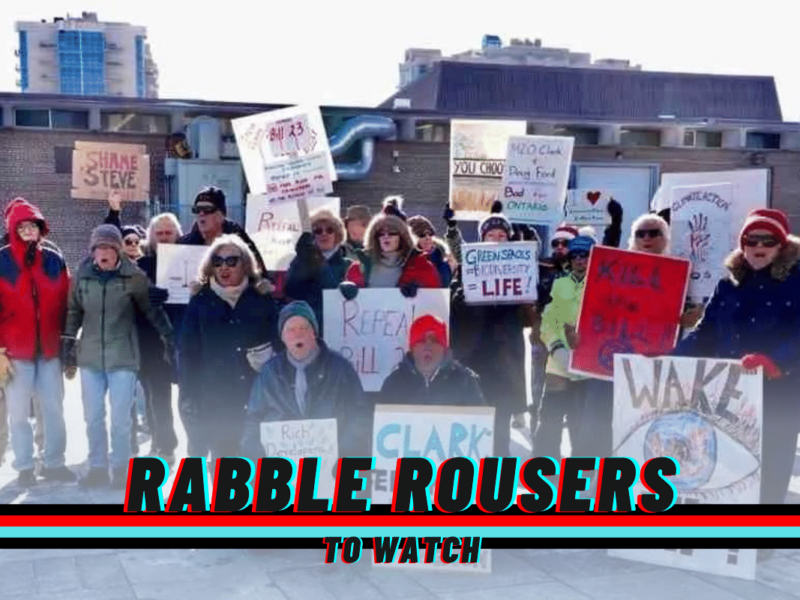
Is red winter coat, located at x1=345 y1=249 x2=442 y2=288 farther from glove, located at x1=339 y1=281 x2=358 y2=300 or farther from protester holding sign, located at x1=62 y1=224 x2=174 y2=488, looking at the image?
protester holding sign, located at x1=62 y1=224 x2=174 y2=488

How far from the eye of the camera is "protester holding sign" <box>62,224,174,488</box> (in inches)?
244

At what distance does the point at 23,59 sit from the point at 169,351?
95.0 meters

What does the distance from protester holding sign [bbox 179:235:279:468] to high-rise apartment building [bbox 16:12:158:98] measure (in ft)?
296

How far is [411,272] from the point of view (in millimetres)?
6004

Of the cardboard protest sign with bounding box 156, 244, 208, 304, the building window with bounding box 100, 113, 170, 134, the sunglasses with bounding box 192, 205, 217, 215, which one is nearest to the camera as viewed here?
the sunglasses with bounding box 192, 205, 217, 215

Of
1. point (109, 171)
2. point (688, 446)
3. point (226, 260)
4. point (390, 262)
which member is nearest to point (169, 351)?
point (226, 260)

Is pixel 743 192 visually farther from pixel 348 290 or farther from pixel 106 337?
pixel 106 337

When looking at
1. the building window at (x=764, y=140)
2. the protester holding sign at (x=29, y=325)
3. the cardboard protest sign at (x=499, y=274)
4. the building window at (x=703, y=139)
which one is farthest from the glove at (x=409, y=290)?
the building window at (x=764, y=140)

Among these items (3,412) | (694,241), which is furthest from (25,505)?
(694,241)

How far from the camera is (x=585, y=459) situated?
5.87m

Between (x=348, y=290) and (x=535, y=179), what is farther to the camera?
(x=535, y=179)

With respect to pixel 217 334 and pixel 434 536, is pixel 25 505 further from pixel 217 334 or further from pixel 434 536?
pixel 434 536

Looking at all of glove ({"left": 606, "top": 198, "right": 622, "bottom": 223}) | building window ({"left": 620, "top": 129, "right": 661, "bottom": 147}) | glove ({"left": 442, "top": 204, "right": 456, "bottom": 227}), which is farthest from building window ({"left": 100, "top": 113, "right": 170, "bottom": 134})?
glove ({"left": 606, "top": 198, "right": 622, "bottom": 223})

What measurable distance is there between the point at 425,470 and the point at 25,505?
2.69 m
